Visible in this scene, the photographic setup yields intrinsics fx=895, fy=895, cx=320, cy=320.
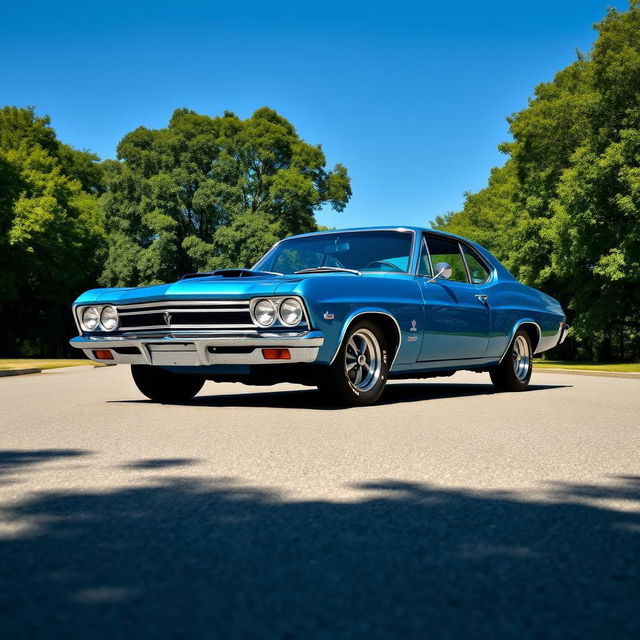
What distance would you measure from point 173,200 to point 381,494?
4456 centimetres

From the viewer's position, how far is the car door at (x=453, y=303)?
906 centimetres

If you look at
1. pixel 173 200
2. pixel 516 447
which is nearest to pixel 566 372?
pixel 516 447

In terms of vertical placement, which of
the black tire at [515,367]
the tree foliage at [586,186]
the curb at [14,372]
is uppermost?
the tree foliage at [586,186]

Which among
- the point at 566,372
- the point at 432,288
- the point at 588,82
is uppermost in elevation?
the point at 588,82

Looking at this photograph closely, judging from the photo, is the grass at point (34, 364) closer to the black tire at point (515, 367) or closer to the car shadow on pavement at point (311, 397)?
the car shadow on pavement at point (311, 397)

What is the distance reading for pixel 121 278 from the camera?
47094mm

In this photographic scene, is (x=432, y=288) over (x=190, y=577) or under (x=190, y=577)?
over

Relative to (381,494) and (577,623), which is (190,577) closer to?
(577,623)

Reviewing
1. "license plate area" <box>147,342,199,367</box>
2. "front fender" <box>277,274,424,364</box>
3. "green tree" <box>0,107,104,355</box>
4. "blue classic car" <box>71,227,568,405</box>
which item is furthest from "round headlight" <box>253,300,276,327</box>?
"green tree" <box>0,107,104,355</box>

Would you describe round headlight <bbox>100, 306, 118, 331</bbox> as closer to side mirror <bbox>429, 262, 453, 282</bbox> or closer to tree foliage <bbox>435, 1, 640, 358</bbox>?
A: side mirror <bbox>429, 262, 453, 282</bbox>

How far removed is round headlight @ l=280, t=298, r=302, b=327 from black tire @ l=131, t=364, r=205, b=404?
1820 mm

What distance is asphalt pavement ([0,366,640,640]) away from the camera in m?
2.42

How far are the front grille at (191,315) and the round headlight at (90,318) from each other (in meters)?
0.44

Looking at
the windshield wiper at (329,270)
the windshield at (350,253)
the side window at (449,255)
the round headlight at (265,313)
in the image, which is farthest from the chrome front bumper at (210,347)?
the side window at (449,255)
